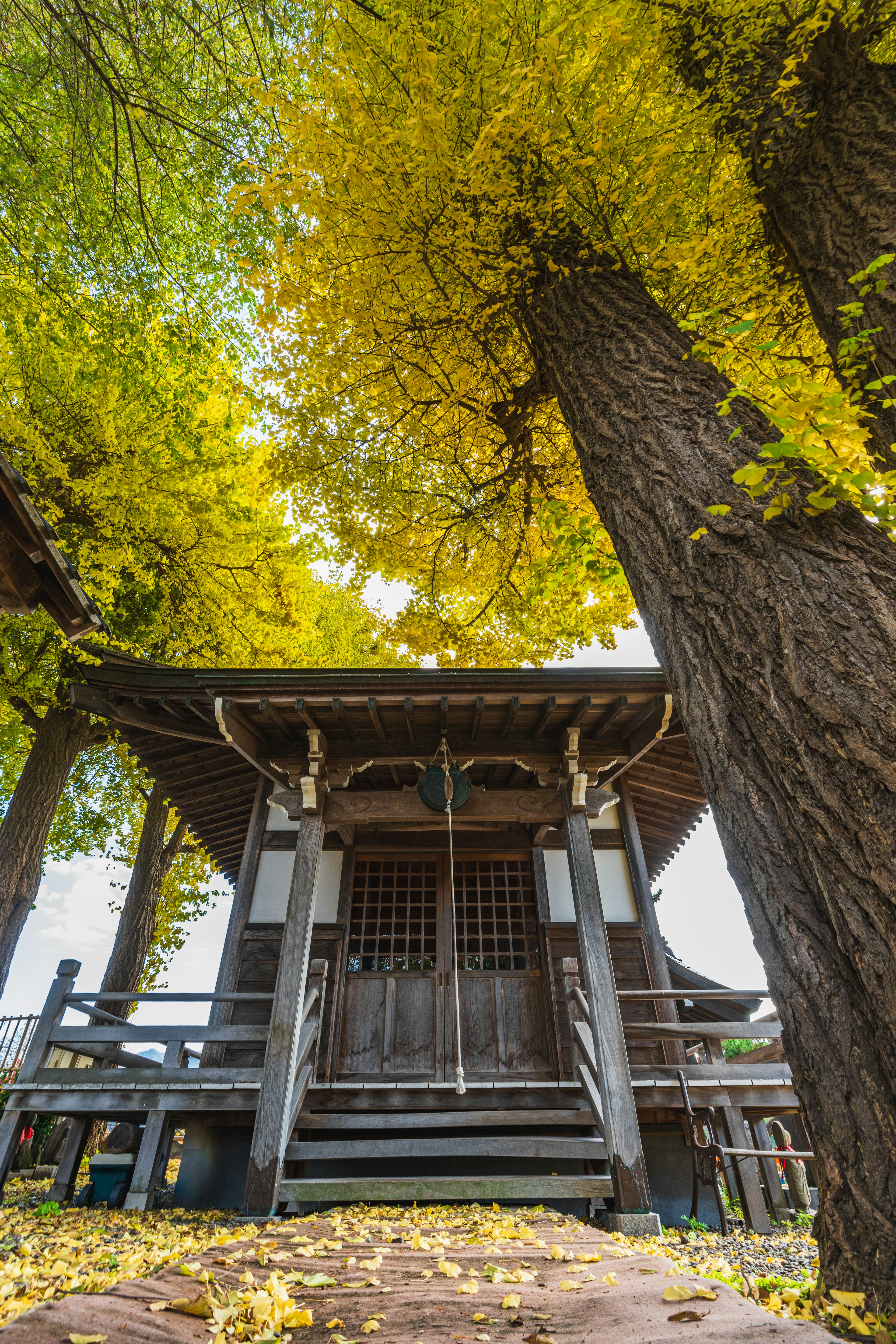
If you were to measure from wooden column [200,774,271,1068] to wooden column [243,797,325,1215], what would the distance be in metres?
1.09

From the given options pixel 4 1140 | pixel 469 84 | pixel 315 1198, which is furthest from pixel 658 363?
pixel 4 1140

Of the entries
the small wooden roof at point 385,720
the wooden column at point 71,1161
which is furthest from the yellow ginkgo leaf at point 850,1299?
the wooden column at point 71,1161

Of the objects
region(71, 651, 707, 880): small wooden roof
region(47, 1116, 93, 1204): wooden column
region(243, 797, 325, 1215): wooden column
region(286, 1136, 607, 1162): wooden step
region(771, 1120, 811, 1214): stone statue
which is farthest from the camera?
region(771, 1120, 811, 1214): stone statue

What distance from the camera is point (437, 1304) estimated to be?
2.15m

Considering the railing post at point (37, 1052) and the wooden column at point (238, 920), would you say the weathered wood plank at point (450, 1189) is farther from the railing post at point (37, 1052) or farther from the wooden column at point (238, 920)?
the railing post at point (37, 1052)

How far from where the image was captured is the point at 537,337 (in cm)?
423

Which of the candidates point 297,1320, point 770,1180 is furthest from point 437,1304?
point 770,1180

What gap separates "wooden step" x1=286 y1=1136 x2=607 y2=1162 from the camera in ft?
16.1

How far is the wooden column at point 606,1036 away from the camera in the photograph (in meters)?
4.54

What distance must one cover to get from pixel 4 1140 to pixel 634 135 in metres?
9.30

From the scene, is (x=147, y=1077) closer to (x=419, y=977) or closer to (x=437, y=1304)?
(x=419, y=977)

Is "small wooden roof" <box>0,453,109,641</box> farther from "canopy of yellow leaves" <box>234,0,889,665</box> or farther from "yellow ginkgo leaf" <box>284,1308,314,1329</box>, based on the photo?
"yellow ginkgo leaf" <box>284,1308,314,1329</box>

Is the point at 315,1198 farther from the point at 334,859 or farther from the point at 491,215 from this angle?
the point at 491,215

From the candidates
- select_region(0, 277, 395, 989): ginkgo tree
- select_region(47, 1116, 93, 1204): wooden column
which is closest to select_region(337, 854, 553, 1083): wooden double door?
select_region(47, 1116, 93, 1204): wooden column
